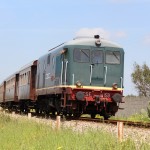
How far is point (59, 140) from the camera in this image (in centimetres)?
1067

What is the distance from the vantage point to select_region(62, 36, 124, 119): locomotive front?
63.1ft

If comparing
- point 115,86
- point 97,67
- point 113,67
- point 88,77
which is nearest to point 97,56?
point 97,67

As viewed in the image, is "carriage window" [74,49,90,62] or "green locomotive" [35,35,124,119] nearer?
"green locomotive" [35,35,124,119]

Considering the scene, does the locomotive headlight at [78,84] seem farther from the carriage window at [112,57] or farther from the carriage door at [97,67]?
the carriage window at [112,57]

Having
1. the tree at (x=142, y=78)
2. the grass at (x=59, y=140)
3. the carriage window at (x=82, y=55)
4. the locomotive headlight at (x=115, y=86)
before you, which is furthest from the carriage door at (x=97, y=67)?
the tree at (x=142, y=78)

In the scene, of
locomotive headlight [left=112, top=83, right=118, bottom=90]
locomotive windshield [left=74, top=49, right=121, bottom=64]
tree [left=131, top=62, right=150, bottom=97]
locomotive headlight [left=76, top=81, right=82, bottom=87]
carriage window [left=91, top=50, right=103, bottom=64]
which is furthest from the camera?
tree [left=131, top=62, right=150, bottom=97]

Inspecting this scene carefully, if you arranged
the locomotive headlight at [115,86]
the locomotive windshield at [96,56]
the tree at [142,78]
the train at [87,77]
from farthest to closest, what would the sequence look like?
1. the tree at [142,78]
2. the locomotive windshield at [96,56]
3. the locomotive headlight at [115,86]
4. the train at [87,77]

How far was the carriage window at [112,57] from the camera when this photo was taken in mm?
20266

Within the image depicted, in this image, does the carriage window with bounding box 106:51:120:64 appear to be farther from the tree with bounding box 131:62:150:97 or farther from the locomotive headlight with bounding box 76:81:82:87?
the tree with bounding box 131:62:150:97

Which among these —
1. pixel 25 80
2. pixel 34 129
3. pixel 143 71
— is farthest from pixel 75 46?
pixel 143 71

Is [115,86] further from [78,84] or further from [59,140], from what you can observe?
[59,140]

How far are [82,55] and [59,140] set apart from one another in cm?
976

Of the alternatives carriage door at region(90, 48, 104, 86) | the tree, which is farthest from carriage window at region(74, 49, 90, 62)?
the tree

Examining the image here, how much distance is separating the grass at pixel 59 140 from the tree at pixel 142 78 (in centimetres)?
4860
